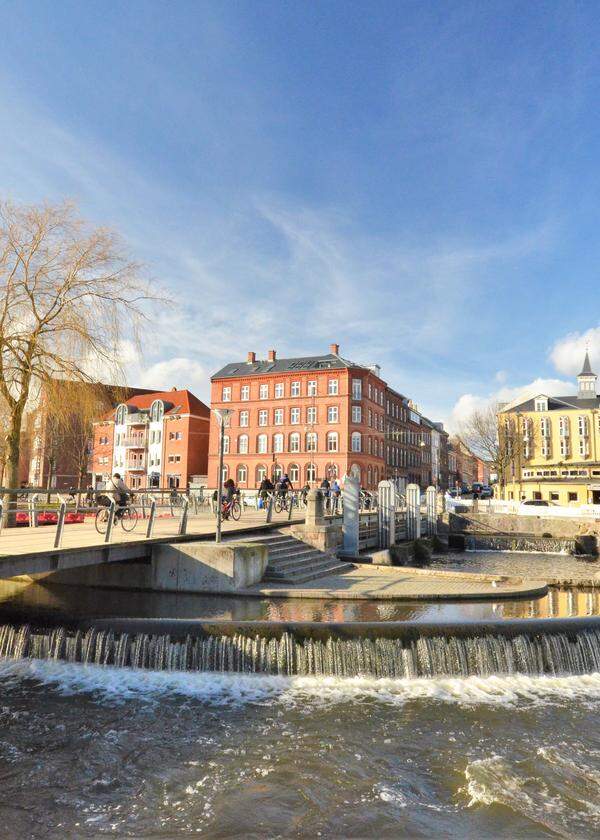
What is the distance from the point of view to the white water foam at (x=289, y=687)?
28.2 feet

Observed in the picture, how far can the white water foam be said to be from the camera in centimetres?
859

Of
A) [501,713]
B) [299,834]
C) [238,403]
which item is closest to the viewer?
[299,834]

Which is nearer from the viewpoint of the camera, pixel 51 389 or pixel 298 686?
pixel 298 686

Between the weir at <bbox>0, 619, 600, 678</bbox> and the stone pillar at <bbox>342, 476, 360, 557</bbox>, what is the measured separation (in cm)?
1041

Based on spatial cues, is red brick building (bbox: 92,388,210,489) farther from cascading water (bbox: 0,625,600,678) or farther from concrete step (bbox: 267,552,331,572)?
cascading water (bbox: 0,625,600,678)

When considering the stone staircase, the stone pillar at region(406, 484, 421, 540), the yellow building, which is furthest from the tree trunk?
the yellow building

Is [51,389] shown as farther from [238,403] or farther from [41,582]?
[238,403]

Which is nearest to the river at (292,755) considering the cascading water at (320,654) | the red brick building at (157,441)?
the cascading water at (320,654)

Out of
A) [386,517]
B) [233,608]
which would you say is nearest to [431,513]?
[386,517]

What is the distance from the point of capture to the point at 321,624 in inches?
388

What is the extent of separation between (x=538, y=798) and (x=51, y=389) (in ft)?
47.5

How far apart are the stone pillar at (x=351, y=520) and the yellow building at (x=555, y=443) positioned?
139 feet

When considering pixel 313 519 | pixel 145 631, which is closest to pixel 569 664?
pixel 145 631

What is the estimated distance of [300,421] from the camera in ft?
191
